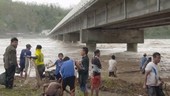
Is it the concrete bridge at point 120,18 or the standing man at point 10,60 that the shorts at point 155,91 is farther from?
the concrete bridge at point 120,18

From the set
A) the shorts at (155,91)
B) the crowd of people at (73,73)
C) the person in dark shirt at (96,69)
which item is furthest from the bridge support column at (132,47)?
the shorts at (155,91)

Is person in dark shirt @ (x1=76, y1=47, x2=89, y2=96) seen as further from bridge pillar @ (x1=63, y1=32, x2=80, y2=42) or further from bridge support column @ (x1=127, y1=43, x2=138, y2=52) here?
bridge pillar @ (x1=63, y1=32, x2=80, y2=42)

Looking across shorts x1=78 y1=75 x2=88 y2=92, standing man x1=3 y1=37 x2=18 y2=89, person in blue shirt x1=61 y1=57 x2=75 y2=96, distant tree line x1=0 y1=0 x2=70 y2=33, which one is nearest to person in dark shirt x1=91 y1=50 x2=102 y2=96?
shorts x1=78 y1=75 x2=88 y2=92

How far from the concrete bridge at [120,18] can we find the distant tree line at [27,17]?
413 feet

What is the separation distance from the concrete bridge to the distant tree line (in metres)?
126

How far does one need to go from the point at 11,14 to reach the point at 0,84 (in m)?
162

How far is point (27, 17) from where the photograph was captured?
172m

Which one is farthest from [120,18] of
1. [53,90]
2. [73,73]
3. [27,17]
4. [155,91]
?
[27,17]

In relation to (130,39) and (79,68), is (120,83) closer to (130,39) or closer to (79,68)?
(79,68)

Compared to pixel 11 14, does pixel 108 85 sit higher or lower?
lower

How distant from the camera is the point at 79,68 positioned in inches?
392

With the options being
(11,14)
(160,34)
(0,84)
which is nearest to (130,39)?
(0,84)

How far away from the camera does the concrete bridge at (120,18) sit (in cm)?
1672

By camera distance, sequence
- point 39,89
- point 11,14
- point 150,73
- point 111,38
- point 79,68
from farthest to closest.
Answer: point 11,14 → point 111,38 → point 39,89 → point 79,68 → point 150,73
